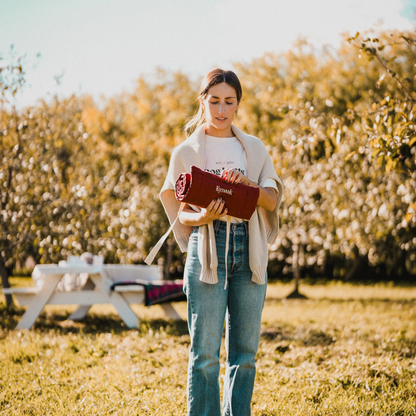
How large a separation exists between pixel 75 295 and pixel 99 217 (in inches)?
67.7

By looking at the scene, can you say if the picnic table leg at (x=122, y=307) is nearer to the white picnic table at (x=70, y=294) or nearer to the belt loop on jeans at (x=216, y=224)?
the white picnic table at (x=70, y=294)

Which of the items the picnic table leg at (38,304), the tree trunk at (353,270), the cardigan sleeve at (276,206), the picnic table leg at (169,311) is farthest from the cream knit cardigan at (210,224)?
the tree trunk at (353,270)

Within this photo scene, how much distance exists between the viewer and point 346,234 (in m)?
6.71

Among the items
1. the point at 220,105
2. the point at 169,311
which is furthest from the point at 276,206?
the point at 169,311

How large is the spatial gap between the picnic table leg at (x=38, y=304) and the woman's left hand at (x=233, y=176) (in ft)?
10.6

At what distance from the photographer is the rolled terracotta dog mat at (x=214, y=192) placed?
1834 millimetres

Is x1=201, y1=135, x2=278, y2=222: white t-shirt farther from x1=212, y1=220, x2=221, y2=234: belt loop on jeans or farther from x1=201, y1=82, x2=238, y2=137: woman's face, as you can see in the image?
x1=212, y1=220, x2=221, y2=234: belt loop on jeans

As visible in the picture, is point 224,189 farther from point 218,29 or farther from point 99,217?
point 218,29

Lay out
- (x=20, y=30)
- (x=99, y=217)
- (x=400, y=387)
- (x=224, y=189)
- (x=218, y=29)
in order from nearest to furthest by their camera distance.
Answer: (x=224, y=189) → (x=400, y=387) → (x=20, y=30) → (x=99, y=217) → (x=218, y=29)

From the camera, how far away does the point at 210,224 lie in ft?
6.44

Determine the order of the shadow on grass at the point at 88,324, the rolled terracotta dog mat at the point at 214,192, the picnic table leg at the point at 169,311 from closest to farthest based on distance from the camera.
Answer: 1. the rolled terracotta dog mat at the point at 214,192
2. the shadow on grass at the point at 88,324
3. the picnic table leg at the point at 169,311

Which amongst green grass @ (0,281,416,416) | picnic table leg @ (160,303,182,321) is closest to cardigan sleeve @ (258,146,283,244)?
green grass @ (0,281,416,416)

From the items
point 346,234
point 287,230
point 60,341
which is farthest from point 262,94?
point 60,341

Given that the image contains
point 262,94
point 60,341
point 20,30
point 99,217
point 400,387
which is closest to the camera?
point 400,387
